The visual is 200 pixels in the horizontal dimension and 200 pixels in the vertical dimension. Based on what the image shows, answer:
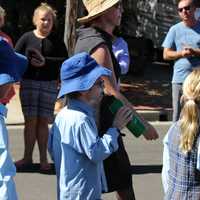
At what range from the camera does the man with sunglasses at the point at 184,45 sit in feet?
26.0

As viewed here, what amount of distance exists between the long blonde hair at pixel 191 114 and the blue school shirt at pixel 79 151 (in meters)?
0.43

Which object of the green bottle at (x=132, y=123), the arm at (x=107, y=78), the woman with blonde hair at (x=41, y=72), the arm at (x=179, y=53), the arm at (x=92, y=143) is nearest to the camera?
the arm at (x=92, y=143)

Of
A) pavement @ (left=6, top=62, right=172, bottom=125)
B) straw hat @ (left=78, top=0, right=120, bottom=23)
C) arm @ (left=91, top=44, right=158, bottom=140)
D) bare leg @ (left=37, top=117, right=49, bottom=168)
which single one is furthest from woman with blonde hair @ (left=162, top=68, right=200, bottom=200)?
pavement @ (left=6, top=62, right=172, bottom=125)

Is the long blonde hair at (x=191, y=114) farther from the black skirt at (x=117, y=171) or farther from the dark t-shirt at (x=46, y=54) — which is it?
the dark t-shirt at (x=46, y=54)

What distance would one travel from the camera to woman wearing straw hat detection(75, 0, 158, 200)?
4.73 metres

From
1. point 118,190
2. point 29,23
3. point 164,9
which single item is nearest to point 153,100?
point 29,23

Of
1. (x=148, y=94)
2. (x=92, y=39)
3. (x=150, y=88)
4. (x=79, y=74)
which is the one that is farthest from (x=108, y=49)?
(x=150, y=88)

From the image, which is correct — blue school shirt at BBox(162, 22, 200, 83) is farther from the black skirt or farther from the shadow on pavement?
the black skirt

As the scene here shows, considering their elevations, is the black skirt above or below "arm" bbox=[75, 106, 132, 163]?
below

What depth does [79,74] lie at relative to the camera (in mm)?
4070

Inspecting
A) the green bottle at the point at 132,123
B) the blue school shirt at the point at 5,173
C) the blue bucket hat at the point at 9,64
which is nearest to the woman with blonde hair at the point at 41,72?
the green bottle at the point at 132,123

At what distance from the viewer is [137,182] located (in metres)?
7.52

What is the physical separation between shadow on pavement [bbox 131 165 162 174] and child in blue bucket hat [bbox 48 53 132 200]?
154 inches

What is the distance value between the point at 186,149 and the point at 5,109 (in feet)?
3.68
